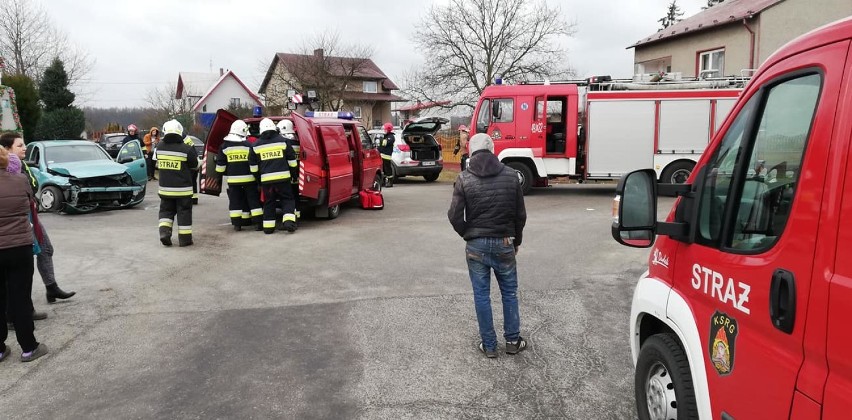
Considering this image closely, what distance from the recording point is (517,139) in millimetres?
14234

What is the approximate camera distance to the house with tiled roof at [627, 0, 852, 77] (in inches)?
715

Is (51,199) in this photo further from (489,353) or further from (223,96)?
(223,96)

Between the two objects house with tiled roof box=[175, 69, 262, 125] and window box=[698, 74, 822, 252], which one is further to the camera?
house with tiled roof box=[175, 69, 262, 125]

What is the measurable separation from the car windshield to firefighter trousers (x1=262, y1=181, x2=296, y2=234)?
19.8 feet

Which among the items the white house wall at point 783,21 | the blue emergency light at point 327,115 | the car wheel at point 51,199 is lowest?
the car wheel at point 51,199

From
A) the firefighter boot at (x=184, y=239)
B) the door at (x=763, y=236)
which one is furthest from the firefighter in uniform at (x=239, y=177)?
the door at (x=763, y=236)

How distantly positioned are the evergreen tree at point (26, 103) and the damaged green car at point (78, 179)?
45.3ft

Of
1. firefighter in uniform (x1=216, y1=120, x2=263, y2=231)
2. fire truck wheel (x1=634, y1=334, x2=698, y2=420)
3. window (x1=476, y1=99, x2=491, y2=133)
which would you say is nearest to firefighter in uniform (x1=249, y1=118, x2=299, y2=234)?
firefighter in uniform (x1=216, y1=120, x2=263, y2=231)

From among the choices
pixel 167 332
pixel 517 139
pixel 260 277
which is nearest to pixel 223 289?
pixel 260 277

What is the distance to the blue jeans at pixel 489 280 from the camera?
4465mm

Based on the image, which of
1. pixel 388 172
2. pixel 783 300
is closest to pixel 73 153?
pixel 388 172

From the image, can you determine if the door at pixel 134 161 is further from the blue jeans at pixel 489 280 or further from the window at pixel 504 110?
the blue jeans at pixel 489 280

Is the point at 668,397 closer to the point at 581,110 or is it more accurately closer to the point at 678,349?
the point at 678,349

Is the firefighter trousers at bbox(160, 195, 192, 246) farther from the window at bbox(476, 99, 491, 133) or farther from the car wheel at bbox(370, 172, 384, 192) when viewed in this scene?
the window at bbox(476, 99, 491, 133)
